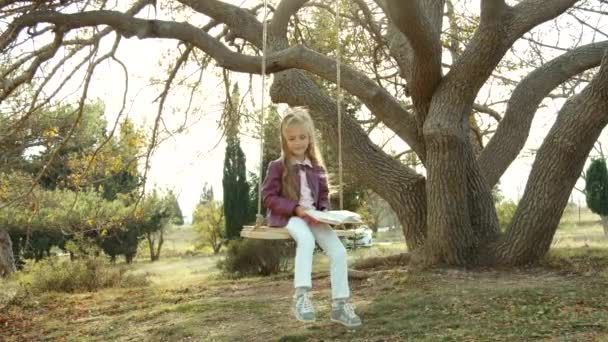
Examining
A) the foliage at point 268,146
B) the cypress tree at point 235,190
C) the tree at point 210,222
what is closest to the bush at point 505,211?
the foliage at point 268,146

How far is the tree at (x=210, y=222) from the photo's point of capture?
23.8 meters

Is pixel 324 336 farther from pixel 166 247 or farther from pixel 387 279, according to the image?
pixel 166 247

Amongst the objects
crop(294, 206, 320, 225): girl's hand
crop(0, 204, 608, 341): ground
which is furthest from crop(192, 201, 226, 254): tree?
crop(294, 206, 320, 225): girl's hand

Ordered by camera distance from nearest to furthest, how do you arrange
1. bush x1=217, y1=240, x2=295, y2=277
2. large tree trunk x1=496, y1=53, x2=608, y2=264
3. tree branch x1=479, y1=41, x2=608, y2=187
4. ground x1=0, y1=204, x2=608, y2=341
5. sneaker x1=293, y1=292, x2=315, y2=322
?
sneaker x1=293, y1=292, x2=315, y2=322, ground x1=0, y1=204, x2=608, y2=341, large tree trunk x1=496, y1=53, x2=608, y2=264, tree branch x1=479, y1=41, x2=608, y2=187, bush x1=217, y1=240, x2=295, y2=277

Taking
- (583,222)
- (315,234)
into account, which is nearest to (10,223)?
(315,234)

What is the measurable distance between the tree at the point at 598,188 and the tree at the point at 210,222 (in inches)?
515

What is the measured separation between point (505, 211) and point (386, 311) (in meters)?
13.4

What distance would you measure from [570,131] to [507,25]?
1390 millimetres

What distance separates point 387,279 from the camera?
775 cm

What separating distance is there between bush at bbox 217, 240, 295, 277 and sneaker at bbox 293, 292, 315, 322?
7396 mm

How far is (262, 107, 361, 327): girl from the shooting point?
452 centimetres

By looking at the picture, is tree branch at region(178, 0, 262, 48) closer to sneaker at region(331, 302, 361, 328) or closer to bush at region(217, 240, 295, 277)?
bush at region(217, 240, 295, 277)

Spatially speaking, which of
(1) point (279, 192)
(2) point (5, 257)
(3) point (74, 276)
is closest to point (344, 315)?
(1) point (279, 192)

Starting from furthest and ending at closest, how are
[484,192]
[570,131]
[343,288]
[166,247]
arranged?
[166,247] → [484,192] → [570,131] → [343,288]
